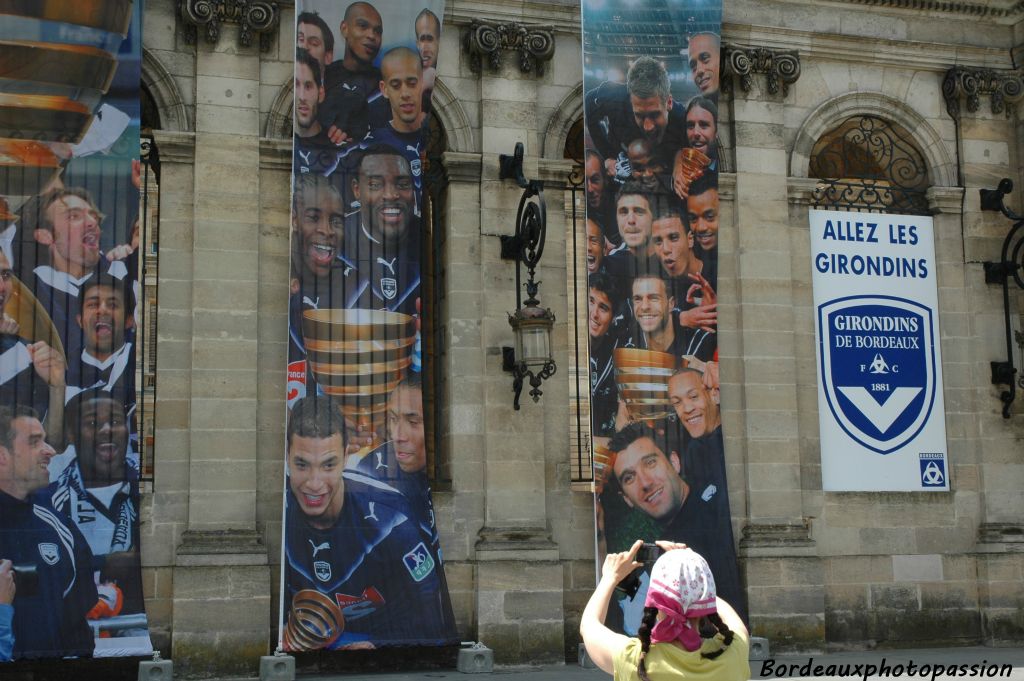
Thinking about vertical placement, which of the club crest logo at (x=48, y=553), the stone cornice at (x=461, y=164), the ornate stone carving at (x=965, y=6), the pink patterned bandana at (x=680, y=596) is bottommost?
the club crest logo at (x=48, y=553)

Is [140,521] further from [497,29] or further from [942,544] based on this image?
[942,544]

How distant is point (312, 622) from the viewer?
47.9ft

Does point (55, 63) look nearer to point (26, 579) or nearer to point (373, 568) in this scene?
point (26, 579)

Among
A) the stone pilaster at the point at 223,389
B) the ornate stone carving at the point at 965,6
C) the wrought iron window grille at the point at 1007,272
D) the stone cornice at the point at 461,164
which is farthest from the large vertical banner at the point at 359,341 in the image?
the wrought iron window grille at the point at 1007,272

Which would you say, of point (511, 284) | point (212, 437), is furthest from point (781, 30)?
point (212, 437)

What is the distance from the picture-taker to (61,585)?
14.0 meters

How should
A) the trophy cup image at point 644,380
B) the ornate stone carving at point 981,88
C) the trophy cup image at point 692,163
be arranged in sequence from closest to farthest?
the trophy cup image at point 644,380
the trophy cup image at point 692,163
the ornate stone carving at point 981,88

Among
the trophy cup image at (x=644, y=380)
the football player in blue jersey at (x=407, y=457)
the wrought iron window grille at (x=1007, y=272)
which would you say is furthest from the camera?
the wrought iron window grille at (x=1007, y=272)

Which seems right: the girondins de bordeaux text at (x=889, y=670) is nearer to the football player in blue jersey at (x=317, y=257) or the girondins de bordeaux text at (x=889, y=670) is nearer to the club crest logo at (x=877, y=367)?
the club crest logo at (x=877, y=367)

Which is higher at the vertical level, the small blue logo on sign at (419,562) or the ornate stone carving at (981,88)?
the ornate stone carving at (981,88)

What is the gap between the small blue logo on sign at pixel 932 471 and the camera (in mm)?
17672

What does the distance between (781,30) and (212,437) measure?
343 inches

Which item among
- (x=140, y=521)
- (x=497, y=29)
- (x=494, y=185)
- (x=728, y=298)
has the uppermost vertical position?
(x=497, y=29)

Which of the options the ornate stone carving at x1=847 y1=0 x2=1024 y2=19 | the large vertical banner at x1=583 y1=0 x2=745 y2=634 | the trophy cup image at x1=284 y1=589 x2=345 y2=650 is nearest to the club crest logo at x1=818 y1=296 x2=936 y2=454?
the large vertical banner at x1=583 y1=0 x2=745 y2=634
